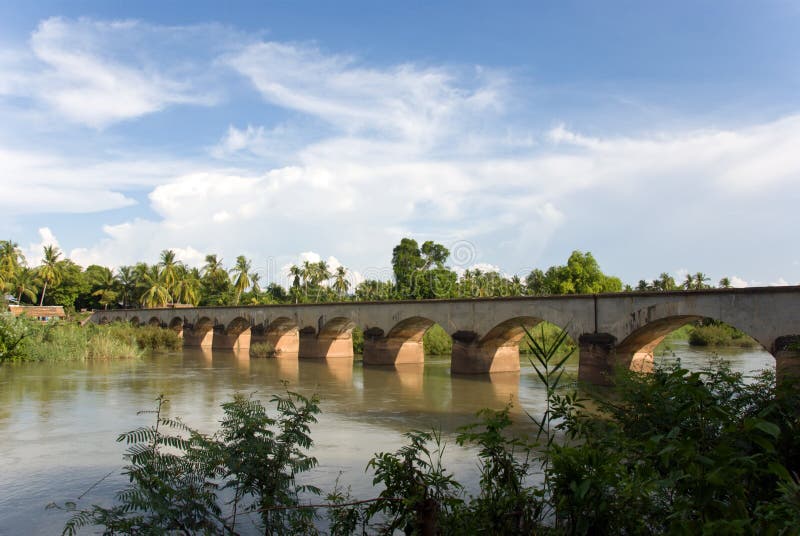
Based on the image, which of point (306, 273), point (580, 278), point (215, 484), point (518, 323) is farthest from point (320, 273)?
point (215, 484)

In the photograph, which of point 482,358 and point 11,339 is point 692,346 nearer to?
point 482,358

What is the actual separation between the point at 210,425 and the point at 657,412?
1082 centimetres

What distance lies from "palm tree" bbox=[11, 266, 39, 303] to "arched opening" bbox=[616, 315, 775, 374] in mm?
62388

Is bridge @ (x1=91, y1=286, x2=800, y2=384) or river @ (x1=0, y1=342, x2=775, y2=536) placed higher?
bridge @ (x1=91, y1=286, x2=800, y2=384)

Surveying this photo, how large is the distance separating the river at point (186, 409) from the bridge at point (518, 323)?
3.65 feet

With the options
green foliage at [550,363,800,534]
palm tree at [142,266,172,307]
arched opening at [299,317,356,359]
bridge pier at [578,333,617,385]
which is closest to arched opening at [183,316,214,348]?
arched opening at [299,317,356,359]

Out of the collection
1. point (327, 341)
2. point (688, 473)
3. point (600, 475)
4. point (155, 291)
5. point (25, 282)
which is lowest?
point (327, 341)

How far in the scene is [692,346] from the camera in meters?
42.0

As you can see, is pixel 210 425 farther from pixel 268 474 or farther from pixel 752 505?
pixel 752 505

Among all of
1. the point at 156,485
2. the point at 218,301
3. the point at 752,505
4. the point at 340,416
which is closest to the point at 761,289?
the point at 340,416

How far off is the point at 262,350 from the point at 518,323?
18.9 meters

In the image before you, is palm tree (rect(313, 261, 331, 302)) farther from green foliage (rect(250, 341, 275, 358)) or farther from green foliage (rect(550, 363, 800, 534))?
green foliage (rect(550, 363, 800, 534))

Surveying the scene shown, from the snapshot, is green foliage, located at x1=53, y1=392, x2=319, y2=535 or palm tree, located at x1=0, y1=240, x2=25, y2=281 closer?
green foliage, located at x1=53, y1=392, x2=319, y2=535

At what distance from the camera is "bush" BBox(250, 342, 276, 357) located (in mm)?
37312
